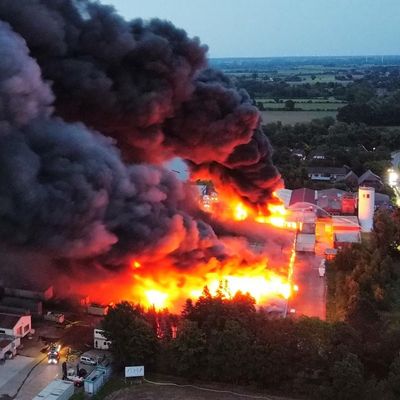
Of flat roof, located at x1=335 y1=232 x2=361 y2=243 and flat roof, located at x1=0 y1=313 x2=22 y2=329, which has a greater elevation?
flat roof, located at x1=335 y1=232 x2=361 y2=243

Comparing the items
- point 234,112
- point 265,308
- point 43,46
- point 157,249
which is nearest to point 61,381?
point 157,249

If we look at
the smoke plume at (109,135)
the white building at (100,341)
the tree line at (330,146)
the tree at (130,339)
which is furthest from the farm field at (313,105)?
the tree at (130,339)

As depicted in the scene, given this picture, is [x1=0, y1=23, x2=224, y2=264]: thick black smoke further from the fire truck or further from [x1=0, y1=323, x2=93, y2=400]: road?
the fire truck

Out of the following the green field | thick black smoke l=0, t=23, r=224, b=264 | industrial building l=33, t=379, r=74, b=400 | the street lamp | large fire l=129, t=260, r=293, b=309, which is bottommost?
industrial building l=33, t=379, r=74, b=400

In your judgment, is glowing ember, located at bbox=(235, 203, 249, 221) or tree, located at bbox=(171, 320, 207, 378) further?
glowing ember, located at bbox=(235, 203, 249, 221)

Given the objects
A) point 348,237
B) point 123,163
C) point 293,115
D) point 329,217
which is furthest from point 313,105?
point 123,163

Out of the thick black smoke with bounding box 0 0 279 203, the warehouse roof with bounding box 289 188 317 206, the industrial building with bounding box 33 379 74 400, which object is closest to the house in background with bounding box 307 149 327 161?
the warehouse roof with bounding box 289 188 317 206

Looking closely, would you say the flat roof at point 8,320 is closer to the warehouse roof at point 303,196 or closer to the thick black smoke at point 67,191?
the thick black smoke at point 67,191

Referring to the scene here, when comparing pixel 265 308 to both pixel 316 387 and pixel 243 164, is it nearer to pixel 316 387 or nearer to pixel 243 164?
pixel 316 387
